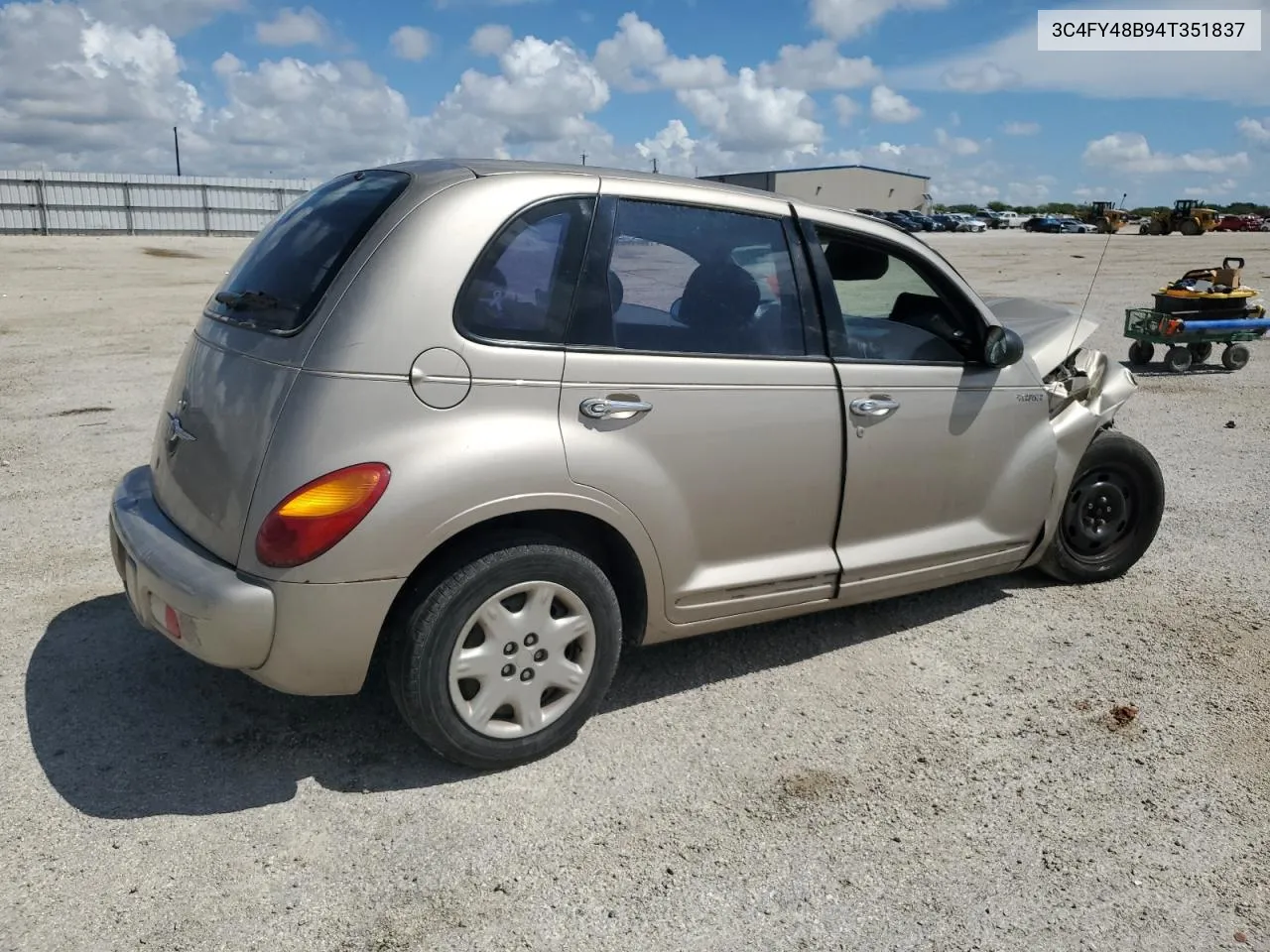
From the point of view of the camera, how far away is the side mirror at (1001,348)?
411 cm

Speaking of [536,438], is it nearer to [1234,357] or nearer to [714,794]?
[714,794]

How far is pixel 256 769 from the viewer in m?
3.24

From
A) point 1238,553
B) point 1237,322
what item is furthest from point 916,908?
point 1237,322

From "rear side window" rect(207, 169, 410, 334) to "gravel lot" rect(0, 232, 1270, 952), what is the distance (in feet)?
4.58

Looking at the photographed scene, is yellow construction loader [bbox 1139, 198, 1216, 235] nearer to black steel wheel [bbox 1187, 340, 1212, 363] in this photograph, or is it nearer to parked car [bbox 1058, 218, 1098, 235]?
parked car [bbox 1058, 218, 1098, 235]

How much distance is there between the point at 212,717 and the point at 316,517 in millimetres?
1168

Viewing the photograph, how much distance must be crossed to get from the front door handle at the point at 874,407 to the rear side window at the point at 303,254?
1.78 metres

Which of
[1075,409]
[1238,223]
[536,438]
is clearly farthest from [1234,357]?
[1238,223]

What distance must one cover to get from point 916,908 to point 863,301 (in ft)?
7.65

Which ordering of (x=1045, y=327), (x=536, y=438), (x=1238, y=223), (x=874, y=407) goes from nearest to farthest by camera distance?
(x=536, y=438)
(x=874, y=407)
(x=1045, y=327)
(x=1238, y=223)

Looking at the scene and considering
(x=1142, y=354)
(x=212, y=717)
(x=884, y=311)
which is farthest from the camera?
(x=1142, y=354)

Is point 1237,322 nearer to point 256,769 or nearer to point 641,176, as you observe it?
point 641,176

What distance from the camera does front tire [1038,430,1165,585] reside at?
4.84 metres

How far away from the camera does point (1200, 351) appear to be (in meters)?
12.1
